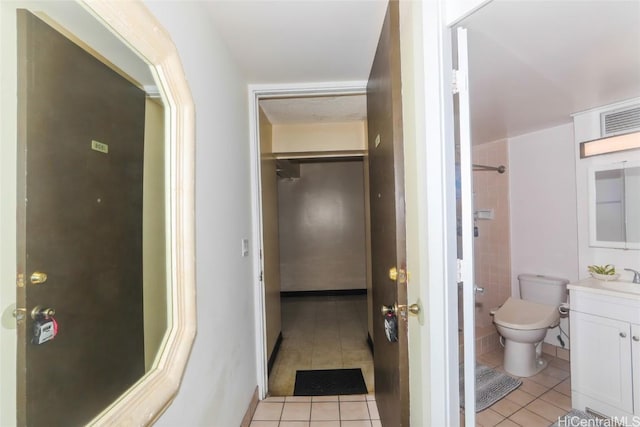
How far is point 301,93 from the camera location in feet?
6.10

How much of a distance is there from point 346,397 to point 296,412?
0.38m

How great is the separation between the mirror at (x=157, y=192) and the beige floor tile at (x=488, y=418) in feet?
6.58

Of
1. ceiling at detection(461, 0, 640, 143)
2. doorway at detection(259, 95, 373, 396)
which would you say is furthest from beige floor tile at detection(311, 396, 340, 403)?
ceiling at detection(461, 0, 640, 143)

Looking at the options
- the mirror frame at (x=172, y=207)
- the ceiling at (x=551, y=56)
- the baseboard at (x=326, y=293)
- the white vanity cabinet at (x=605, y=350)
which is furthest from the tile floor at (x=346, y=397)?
the ceiling at (x=551, y=56)

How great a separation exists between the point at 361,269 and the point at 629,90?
3.86 m

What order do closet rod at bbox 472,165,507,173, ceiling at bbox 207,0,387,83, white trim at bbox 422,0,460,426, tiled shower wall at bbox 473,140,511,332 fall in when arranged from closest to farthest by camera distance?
white trim at bbox 422,0,460,426, ceiling at bbox 207,0,387,83, closet rod at bbox 472,165,507,173, tiled shower wall at bbox 473,140,511,332

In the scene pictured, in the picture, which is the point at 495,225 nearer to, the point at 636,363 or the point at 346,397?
the point at 636,363

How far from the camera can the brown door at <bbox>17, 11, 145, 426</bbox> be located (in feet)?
1.56

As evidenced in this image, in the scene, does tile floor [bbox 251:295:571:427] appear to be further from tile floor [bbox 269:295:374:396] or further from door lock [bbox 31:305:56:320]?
door lock [bbox 31:305:56:320]

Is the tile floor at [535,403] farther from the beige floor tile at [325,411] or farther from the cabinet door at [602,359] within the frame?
the beige floor tile at [325,411]

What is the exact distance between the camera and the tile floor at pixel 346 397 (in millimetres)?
1646

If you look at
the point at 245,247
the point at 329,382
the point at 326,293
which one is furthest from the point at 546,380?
the point at 326,293

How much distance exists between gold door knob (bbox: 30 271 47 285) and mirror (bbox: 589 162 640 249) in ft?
10.0

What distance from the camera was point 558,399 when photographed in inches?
72.7
